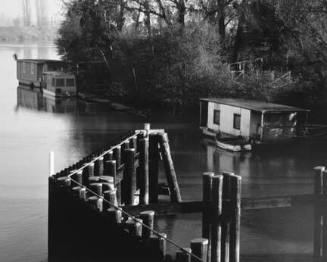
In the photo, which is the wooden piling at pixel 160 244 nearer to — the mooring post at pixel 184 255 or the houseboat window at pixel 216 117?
the mooring post at pixel 184 255

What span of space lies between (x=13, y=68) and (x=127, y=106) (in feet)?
192

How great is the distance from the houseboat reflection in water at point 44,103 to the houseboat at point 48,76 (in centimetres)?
118

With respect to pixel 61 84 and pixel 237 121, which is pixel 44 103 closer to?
pixel 61 84

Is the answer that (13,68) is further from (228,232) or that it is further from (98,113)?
(228,232)

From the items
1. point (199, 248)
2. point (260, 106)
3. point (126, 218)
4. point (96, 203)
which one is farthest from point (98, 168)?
point (260, 106)

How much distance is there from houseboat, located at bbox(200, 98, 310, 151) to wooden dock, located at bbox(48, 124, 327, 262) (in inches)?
739

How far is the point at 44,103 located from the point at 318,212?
1945 inches

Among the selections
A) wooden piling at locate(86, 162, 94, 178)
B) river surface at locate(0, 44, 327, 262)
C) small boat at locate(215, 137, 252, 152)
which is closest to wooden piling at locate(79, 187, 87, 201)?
wooden piling at locate(86, 162, 94, 178)

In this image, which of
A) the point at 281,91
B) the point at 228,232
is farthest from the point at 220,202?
the point at 281,91

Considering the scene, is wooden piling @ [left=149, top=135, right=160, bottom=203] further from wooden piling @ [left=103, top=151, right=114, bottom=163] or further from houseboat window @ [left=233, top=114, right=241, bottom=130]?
houseboat window @ [left=233, top=114, right=241, bottom=130]

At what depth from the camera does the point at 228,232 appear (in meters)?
16.5

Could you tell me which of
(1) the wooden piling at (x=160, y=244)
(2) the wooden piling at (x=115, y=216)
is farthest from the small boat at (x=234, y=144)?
(1) the wooden piling at (x=160, y=244)

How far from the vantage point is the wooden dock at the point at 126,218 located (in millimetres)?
13153

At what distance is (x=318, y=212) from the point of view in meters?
17.5
